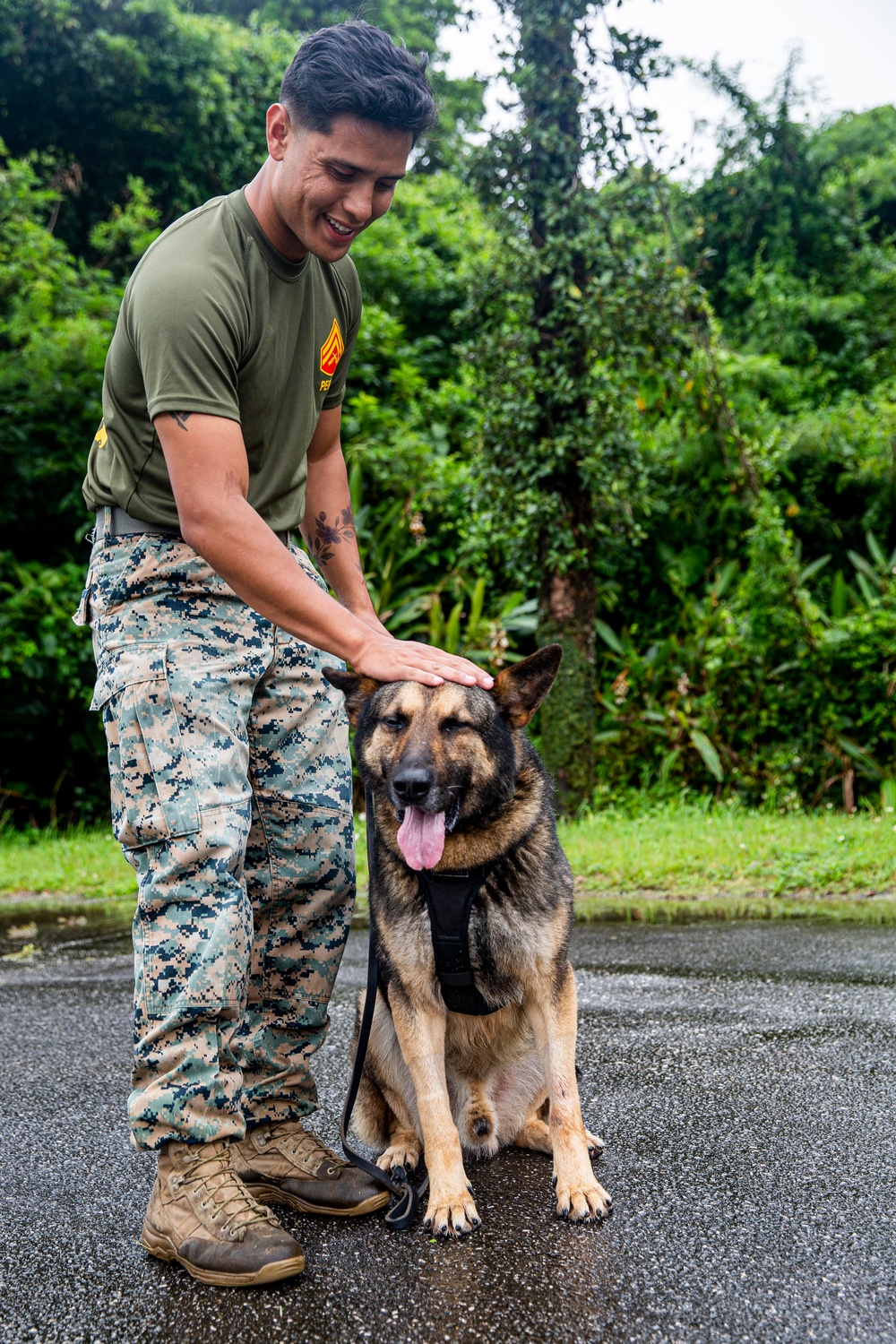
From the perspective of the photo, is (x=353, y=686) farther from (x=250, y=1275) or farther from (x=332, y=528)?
(x=250, y=1275)

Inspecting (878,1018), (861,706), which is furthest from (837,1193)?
(861,706)

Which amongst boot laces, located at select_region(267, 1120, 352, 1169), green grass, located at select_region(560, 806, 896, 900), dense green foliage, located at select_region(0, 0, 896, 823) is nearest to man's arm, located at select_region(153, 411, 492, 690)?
boot laces, located at select_region(267, 1120, 352, 1169)

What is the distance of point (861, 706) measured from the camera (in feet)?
28.2

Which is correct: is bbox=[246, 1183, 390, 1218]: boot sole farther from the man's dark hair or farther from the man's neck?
the man's dark hair

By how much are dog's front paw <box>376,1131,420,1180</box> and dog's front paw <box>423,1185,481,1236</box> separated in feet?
1.07

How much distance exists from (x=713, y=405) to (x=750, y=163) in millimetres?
7928

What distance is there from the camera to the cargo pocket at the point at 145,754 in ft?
7.82

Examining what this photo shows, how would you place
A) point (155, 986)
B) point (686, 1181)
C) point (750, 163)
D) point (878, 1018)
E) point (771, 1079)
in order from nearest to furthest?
point (155, 986)
point (686, 1181)
point (771, 1079)
point (878, 1018)
point (750, 163)

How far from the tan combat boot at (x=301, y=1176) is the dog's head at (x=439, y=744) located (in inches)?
31.9

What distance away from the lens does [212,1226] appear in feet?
7.30

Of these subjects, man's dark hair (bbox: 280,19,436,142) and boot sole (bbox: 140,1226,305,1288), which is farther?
man's dark hair (bbox: 280,19,436,142)

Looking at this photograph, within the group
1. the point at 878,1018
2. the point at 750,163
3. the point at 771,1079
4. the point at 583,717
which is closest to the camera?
the point at 771,1079

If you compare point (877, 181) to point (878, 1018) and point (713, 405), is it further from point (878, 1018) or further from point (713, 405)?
point (878, 1018)

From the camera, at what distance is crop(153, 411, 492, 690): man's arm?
236 cm
